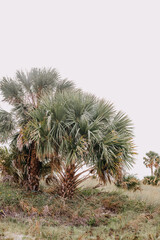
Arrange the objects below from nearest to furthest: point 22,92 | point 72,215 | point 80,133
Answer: point 72,215 → point 80,133 → point 22,92

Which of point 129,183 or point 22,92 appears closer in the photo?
point 22,92

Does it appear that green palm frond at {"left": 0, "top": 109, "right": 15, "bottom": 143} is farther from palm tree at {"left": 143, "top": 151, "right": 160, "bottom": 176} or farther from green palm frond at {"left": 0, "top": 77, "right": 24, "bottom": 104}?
palm tree at {"left": 143, "top": 151, "right": 160, "bottom": 176}

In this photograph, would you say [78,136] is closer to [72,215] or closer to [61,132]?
[61,132]

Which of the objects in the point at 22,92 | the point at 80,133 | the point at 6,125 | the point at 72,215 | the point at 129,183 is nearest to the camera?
the point at 72,215

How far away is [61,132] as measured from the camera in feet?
25.1

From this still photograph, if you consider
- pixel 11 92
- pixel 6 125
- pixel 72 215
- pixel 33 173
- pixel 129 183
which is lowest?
pixel 72 215

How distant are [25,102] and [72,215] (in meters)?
5.17

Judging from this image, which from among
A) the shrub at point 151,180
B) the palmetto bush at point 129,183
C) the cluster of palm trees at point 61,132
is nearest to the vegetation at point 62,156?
the cluster of palm trees at point 61,132

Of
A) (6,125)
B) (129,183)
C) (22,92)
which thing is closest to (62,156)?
(6,125)

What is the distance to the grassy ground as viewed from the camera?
4996 millimetres

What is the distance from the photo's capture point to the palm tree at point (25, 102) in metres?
9.16

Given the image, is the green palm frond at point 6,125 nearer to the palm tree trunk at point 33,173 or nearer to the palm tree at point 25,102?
the palm tree at point 25,102

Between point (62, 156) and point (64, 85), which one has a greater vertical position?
point (64, 85)

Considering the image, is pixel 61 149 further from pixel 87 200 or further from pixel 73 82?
pixel 73 82
